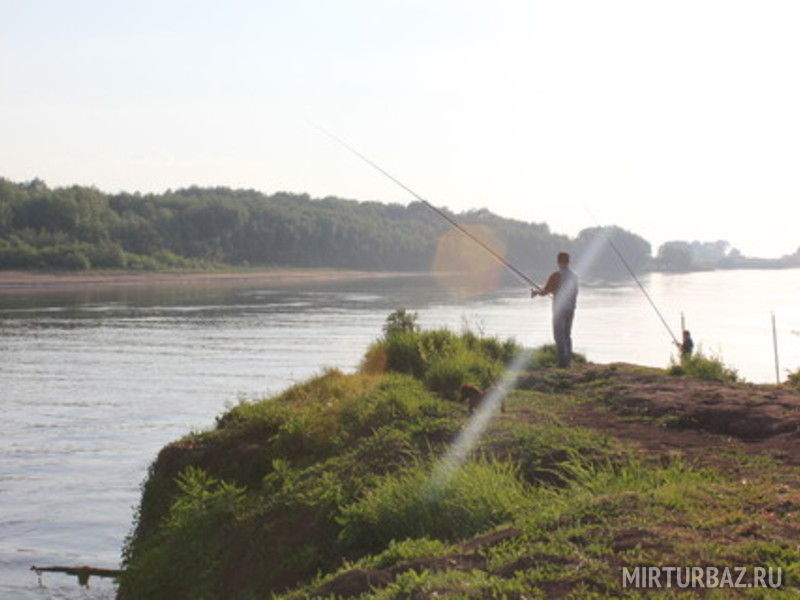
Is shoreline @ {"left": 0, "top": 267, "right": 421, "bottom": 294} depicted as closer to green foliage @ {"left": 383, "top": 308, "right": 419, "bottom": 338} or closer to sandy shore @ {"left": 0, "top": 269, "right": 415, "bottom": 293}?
sandy shore @ {"left": 0, "top": 269, "right": 415, "bottom": 293}

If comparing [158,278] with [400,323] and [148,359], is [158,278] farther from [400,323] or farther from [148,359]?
[400,323]

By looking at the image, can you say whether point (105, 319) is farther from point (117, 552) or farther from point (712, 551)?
point (712, 551)

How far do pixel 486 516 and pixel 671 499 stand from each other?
4.46ft

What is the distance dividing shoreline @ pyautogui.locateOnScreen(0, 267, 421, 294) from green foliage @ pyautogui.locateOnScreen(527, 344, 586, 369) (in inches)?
3153

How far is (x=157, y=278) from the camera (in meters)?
114

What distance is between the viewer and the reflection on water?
50.0ft

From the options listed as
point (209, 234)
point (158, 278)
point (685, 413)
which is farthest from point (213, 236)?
point (685, 413)

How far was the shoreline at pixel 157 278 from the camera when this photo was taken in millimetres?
97500

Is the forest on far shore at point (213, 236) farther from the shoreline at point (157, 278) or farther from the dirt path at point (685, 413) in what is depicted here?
the dirt path at point (685, 413)

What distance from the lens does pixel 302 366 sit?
3634cm

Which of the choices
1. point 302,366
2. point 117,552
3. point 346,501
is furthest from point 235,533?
point 302,366

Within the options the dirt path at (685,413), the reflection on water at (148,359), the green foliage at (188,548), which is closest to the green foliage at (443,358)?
the dirt path at (685,413)

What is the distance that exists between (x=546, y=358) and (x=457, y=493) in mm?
10308

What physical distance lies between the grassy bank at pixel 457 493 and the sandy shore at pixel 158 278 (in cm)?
8365
